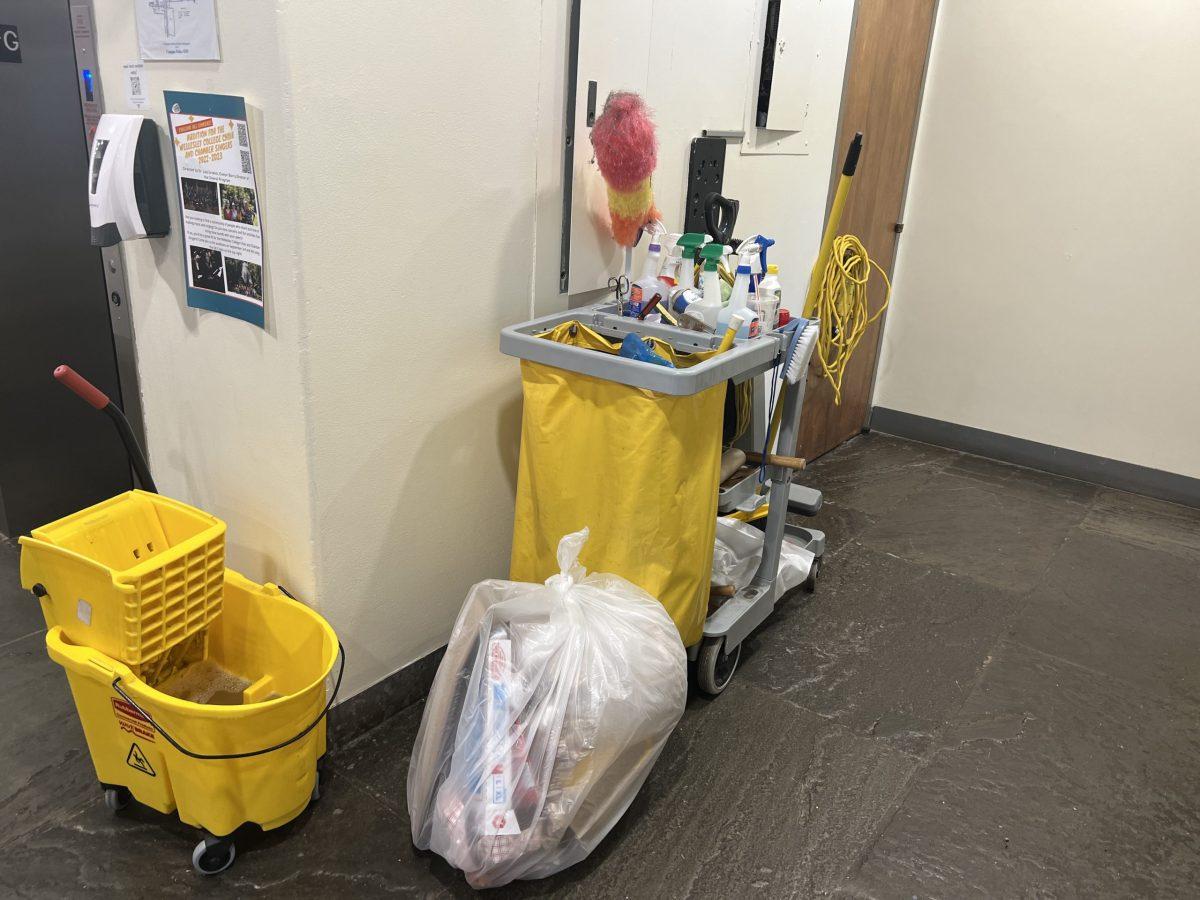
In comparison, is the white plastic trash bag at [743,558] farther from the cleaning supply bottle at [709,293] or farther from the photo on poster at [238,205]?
the photo on poster at [238,205]

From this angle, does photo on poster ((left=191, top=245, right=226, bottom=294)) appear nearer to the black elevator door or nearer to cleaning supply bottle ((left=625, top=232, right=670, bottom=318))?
the black elevator door

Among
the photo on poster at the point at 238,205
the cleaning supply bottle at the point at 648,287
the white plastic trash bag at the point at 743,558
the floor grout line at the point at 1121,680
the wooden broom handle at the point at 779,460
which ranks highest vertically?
the photo on poster at the point at 238,205

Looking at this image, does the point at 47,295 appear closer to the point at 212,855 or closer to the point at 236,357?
the point at 236,357

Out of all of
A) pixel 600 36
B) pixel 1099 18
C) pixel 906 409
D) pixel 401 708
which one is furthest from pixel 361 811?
pixel 1099 18

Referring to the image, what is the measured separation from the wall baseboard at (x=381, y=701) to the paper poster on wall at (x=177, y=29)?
4.05ft

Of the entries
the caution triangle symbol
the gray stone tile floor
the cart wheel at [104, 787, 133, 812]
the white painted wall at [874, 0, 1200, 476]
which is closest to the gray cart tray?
the gray stone tile floor

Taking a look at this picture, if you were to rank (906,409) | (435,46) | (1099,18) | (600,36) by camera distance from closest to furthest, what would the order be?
(435,46), (600,36), (1099,18), (906,409)

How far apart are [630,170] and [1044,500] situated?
7.73ft

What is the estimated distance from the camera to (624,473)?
1630 mm

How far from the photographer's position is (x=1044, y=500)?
11.0 ft

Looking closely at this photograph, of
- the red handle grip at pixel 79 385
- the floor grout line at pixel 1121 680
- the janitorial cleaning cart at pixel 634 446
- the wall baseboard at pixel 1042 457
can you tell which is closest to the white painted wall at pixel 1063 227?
the wall baseboard at pixel 1042 457

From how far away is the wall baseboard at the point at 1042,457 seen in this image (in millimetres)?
3408

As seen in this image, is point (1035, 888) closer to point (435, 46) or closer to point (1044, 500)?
point (435, 46)

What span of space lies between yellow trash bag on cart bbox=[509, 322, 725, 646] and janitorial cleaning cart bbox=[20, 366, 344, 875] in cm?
52
